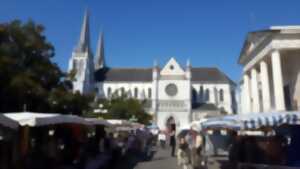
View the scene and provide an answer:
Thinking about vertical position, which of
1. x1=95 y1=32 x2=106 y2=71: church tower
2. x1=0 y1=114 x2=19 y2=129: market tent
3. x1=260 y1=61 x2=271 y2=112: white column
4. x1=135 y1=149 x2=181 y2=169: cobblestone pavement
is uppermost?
x1=95 y1=32 x2=106 y2=71: church tower

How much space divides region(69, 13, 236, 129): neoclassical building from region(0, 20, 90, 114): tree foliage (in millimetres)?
37795

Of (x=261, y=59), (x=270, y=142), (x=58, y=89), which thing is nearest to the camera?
(x=270, y=142)

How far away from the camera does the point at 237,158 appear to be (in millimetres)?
12258

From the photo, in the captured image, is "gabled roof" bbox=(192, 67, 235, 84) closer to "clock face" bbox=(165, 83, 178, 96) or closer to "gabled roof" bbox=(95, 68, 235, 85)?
"gabled roof" bbox=(95, 68, 235, 85)

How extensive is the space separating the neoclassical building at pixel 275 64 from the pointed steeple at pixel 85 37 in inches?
1905

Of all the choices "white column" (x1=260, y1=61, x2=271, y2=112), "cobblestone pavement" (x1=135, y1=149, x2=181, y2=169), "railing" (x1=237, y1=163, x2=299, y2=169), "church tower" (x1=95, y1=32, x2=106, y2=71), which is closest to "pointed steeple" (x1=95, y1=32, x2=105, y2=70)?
"church tower" (x1=95, y1=32, x2=106, y2=71)

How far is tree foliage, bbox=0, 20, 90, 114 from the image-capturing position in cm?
1842

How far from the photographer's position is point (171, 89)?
6431 centimetres

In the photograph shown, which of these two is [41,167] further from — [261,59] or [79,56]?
[79,56]

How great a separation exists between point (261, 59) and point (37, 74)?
20486mm

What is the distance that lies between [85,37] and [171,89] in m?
28.0

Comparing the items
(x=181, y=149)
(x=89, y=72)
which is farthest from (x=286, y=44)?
(x=89, y=72)

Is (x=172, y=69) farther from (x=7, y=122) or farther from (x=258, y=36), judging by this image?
(x=7, y=122)

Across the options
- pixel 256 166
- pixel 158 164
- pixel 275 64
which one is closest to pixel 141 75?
pixel 275 64
